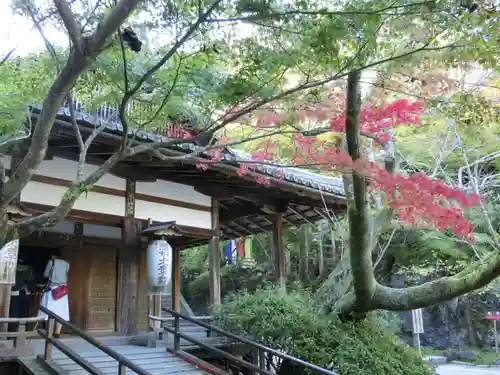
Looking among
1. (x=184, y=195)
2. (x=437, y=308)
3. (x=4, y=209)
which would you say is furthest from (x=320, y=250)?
(x=4, y=209)

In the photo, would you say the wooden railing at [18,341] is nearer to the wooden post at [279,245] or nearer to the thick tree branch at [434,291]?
the thick tree branch at [434,291]

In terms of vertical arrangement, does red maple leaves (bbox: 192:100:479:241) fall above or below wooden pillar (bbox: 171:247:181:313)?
above

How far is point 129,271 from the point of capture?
9.70m

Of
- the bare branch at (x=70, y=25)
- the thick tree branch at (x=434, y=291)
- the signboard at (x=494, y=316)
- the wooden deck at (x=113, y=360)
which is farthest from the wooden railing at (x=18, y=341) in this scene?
the signboard at (x=494, y=316)

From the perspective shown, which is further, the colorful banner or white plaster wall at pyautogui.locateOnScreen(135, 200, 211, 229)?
the colorful banner

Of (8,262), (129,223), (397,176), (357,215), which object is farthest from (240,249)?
(397,176)

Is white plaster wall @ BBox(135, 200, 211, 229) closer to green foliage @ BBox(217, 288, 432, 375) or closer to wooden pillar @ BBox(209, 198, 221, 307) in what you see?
wooden pillar @ BBox(209, 198, 221, 307)

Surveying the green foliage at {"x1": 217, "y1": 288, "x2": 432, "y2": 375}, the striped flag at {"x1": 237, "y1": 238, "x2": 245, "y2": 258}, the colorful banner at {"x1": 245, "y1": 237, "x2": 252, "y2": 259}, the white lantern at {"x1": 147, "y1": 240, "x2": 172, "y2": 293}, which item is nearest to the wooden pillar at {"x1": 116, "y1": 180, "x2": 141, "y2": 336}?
the white lantern at {"x1": 147, "y1": 240, "x2": 172, "y2": 293}

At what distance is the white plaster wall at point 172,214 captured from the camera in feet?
32.0

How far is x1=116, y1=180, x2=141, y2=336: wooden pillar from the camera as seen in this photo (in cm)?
943

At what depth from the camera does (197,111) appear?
19.2 ft

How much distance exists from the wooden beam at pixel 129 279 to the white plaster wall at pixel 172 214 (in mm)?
250

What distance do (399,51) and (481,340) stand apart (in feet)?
71.0

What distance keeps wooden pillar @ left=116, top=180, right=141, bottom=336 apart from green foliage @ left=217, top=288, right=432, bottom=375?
1.79 metres
